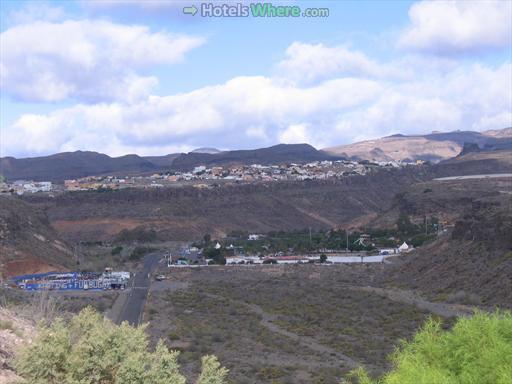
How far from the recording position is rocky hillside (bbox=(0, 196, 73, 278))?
7150cm

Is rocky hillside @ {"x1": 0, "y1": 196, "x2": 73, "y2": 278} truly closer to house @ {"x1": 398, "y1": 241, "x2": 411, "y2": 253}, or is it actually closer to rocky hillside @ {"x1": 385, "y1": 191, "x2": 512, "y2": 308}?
rocky hillside @ {"x1": 385, "y1": 191, "x2": 512, "y2": 308}

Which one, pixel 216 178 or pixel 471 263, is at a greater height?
pixel 216 178

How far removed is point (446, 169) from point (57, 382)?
154826 millimetres

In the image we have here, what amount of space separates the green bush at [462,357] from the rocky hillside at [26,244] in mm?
53672

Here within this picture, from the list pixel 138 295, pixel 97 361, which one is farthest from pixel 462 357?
pixel 138 295

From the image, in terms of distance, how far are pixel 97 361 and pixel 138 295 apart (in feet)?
151

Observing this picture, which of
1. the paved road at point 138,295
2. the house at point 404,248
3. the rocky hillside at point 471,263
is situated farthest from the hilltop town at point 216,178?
the rocky hillside at point 471,263

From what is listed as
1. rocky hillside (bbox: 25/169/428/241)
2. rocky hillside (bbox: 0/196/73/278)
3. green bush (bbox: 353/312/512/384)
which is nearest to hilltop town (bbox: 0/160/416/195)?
rocky hillside (bbox: 25/169/428/241)

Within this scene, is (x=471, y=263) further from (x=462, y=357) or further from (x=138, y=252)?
(x=138, y=252)

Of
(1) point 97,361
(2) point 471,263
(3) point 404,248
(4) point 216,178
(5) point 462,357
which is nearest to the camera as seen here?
(1) point 97,361

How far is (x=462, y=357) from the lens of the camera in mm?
15242

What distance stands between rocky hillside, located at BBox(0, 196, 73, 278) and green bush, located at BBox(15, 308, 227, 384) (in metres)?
53.9

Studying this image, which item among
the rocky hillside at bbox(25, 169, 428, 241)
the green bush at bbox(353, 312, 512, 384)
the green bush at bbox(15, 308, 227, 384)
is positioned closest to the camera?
the green bush at bbox(15, 308, 227, 384)

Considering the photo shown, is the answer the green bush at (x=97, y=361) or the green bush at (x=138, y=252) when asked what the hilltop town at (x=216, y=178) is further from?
the green bush at (x=97, y=361)
